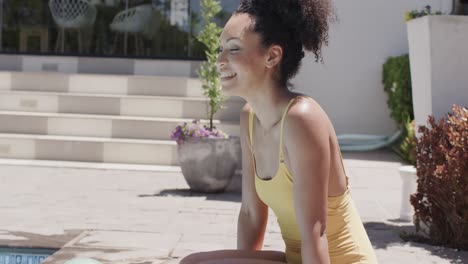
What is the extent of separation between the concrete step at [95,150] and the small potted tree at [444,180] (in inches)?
155

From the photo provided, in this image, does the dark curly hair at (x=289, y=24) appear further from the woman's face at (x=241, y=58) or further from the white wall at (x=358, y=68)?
the white wall at (x=358, y=68)

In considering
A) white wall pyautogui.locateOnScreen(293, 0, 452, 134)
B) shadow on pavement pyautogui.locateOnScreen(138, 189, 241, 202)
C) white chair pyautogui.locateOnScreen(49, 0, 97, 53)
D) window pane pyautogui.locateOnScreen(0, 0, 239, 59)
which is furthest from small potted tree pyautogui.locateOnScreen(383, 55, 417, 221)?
white chair pyautogui.locateOnScreen(49, 0, 97, 53)

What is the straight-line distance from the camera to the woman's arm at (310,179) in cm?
170

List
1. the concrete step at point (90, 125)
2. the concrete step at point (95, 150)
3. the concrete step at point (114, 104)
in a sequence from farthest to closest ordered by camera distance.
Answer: the concrete step at point (114, 104) < the concrete step at point (90, 125) < the concrete step at point (95, 150)

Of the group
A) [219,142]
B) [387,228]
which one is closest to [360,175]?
[219,142]

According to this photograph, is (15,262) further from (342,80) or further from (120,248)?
(342,80)

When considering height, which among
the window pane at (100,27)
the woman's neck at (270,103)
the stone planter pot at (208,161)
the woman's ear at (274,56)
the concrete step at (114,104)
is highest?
the window pane at (100,27)

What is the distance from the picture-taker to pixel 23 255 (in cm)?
384

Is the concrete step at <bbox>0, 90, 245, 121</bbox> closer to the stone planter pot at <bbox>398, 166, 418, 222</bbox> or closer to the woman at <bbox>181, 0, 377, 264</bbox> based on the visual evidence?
the stone planter pot at <bbox>398, 166, 418, 222</bbox>

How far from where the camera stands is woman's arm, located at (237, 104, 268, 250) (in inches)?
83.4

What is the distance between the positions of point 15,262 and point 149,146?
166 inches

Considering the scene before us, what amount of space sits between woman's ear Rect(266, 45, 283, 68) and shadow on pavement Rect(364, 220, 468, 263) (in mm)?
2677

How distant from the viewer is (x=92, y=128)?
332 inches

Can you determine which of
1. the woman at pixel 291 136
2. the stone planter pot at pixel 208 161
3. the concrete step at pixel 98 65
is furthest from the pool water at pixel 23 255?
the concrete step at pixel 98 65
